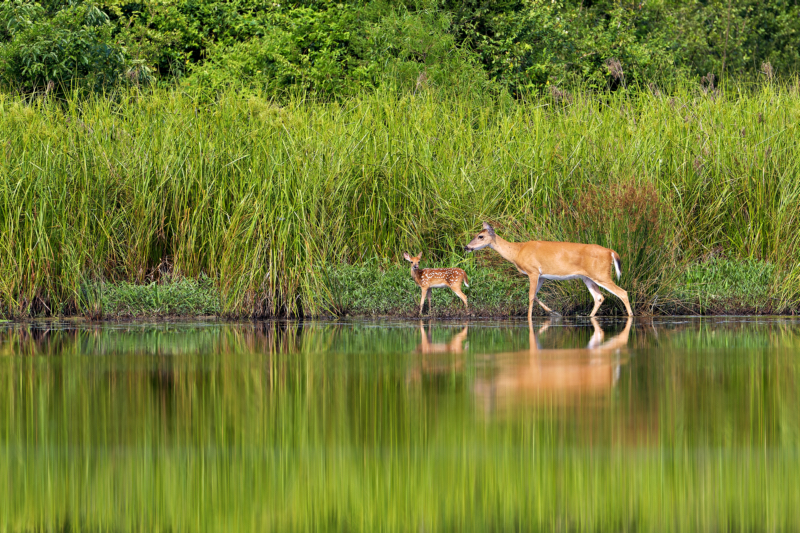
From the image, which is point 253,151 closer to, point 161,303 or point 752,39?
point 161,303

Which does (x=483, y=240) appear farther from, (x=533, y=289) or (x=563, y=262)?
(x=563, y=262)

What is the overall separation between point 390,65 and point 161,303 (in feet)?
32.5

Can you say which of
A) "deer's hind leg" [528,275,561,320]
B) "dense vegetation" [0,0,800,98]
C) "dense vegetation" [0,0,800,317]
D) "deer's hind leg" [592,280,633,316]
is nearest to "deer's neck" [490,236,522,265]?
"deer's hind leg" [528,275,561,320]

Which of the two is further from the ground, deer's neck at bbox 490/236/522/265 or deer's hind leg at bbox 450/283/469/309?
deer's neck at bbox 490/236/522/265

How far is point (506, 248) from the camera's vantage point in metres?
13.3

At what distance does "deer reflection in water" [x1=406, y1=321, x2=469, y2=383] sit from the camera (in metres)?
8.37

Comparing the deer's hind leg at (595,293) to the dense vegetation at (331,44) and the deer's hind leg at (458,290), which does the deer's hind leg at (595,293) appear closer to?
the deer's hind leg at (458,290)

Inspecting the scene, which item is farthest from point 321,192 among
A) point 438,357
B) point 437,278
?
point 438,357

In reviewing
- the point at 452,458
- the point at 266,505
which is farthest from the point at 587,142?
the point at 266,505

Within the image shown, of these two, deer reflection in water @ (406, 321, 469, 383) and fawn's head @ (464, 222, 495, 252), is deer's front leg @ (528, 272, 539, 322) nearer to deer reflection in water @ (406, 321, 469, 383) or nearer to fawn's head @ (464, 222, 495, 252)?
fawn's head @ (464, 222, 495, 252)

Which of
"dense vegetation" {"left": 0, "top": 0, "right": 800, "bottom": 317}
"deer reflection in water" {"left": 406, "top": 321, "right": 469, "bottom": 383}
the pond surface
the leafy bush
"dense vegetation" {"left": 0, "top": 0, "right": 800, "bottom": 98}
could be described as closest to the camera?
the pond surface

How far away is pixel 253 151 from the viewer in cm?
1445

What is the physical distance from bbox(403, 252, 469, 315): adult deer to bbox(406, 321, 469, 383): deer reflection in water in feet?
4.92

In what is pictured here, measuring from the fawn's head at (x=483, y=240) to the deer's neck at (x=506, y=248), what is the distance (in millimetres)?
61
